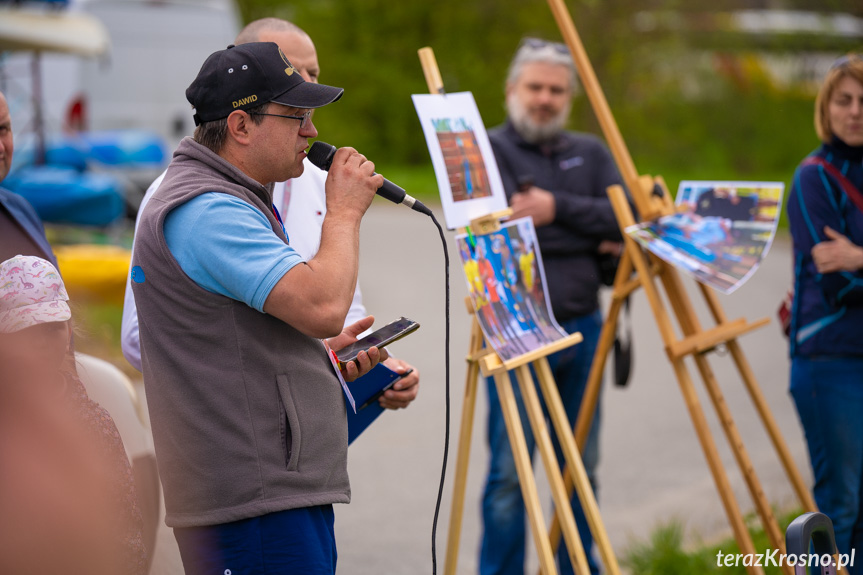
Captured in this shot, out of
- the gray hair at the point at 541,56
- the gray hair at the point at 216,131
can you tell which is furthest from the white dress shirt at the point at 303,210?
the gray hair at the point at 541,56

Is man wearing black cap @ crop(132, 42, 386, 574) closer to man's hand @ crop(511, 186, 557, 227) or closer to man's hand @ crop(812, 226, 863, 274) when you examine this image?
man's hand @ crop(511, 186, 557, 227)

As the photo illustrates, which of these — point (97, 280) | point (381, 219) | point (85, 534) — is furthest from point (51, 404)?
point (381, 219)

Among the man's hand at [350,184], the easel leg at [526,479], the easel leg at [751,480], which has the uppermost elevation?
the man's hand at [350,184]

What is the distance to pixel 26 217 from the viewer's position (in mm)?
2535

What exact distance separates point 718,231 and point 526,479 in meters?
1.10

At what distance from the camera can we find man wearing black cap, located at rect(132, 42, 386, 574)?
1835mm

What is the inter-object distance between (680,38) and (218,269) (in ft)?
62.7

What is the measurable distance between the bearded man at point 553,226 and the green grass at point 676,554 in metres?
0.35

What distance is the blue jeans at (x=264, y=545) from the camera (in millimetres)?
1928

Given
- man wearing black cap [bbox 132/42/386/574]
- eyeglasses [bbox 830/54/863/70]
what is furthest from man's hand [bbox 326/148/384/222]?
eyeglasses [bbox 830/54/863/70]

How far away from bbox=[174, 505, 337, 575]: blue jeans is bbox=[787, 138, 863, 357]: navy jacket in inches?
74.3

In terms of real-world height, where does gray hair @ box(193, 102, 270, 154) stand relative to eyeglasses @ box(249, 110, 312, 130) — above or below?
above

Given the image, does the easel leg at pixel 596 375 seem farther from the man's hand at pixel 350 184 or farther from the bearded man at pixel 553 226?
the man's hand at pixel 350 184

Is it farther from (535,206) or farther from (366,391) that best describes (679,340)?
(366,391)
